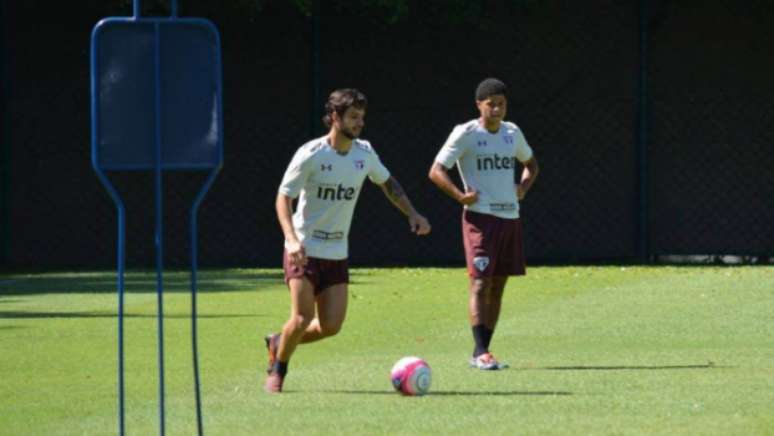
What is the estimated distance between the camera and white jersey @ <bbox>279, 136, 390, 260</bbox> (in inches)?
422

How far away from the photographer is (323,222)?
423 inches

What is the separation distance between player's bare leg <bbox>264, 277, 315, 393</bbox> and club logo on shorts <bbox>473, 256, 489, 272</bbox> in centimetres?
188

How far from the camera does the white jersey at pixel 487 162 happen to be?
1248cm

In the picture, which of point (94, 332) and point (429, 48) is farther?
point (429, 48)

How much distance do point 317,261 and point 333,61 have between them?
11887mm

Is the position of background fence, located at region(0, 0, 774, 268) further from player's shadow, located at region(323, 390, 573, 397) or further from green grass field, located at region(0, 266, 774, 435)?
player's shadow, located at region(323, 390, 573, 397)

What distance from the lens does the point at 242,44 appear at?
22.4 m

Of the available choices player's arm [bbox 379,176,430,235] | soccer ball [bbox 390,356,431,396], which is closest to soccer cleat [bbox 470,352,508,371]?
player's arm [bbox 379,176,430,235]

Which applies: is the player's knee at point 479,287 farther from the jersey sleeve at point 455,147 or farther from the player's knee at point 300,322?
the player's knee at point 300,322

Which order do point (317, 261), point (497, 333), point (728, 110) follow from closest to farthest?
point (317, 261), point (497, 333), point (728, 110)

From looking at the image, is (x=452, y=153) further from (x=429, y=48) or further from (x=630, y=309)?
(x=429, y=48)

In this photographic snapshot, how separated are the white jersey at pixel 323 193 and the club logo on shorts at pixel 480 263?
1.68 meters

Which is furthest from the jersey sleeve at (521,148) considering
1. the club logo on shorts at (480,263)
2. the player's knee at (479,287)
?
the player's knee at (479,287)

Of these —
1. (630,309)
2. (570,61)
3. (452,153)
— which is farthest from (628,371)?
(570,61)
